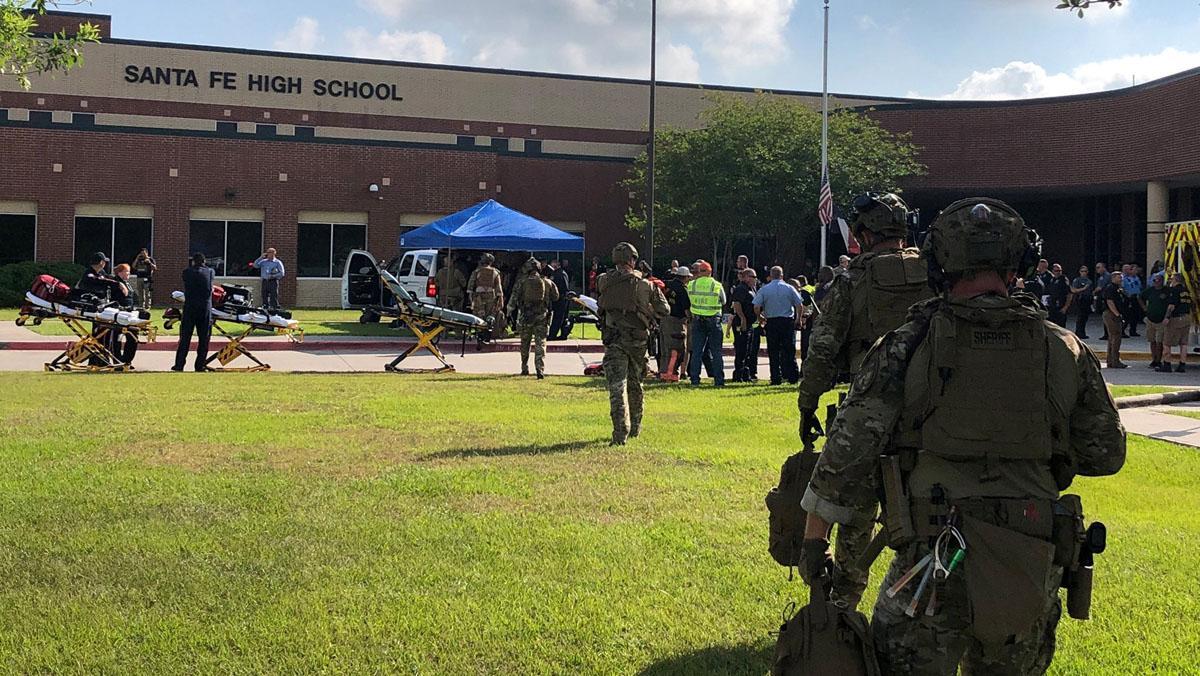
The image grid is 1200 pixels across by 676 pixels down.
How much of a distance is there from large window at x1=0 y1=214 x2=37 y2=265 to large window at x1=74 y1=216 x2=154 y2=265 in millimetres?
1341

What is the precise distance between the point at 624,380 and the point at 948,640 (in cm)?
751

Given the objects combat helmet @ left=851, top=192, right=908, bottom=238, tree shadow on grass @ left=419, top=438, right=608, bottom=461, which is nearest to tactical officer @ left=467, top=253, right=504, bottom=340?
tree shadow on grass @ left=419, top=438, right=608, bottom=461

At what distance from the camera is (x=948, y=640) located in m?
3.25

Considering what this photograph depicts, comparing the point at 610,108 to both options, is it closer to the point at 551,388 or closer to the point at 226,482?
the point at 551,388

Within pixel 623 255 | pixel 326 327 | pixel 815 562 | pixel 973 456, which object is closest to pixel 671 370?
pixel 623 255

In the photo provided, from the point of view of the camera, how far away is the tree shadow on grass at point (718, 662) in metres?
4.82

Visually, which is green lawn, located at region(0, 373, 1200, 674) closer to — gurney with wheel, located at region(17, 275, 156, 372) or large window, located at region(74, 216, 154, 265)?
gurney with wheel, located at region(17, 275, 156, 372)

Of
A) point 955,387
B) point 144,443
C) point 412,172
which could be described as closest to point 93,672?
point 955,387

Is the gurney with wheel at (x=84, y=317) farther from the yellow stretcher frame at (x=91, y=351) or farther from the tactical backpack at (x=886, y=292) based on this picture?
the tactical backpack at (x=886, y=292)

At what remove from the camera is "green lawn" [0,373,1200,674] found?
5039 millimetres

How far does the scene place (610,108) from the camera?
47031 mm

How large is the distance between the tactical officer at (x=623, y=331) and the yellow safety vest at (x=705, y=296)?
564 centimetres

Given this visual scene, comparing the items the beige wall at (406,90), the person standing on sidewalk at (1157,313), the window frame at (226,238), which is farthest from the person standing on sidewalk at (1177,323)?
the beige wall at (406,90)

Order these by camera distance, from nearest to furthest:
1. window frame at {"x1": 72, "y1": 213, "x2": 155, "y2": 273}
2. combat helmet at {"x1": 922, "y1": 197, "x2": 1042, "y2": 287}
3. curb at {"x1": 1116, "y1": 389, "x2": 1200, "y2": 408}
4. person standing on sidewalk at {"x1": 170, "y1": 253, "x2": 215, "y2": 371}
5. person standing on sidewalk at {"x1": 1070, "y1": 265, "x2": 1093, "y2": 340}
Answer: combat helmet at {"x1": 922, "y1": 197, "x2": 1042, "y2": 287}, curb at {"x1": 1116, "y1": 389, "x2": 1200, "y2": 408}, person standing on sidewalk at {"x1": 170, "y1": 253, "x2": 215, "y2": 371}, person standing on sidewalk at {"x1": 1070, "y1": 265, "x2": 1093, "y2": 340}, window frame at {"x1": 72, "y1": 213, "x2": 155, "y2": 273}
